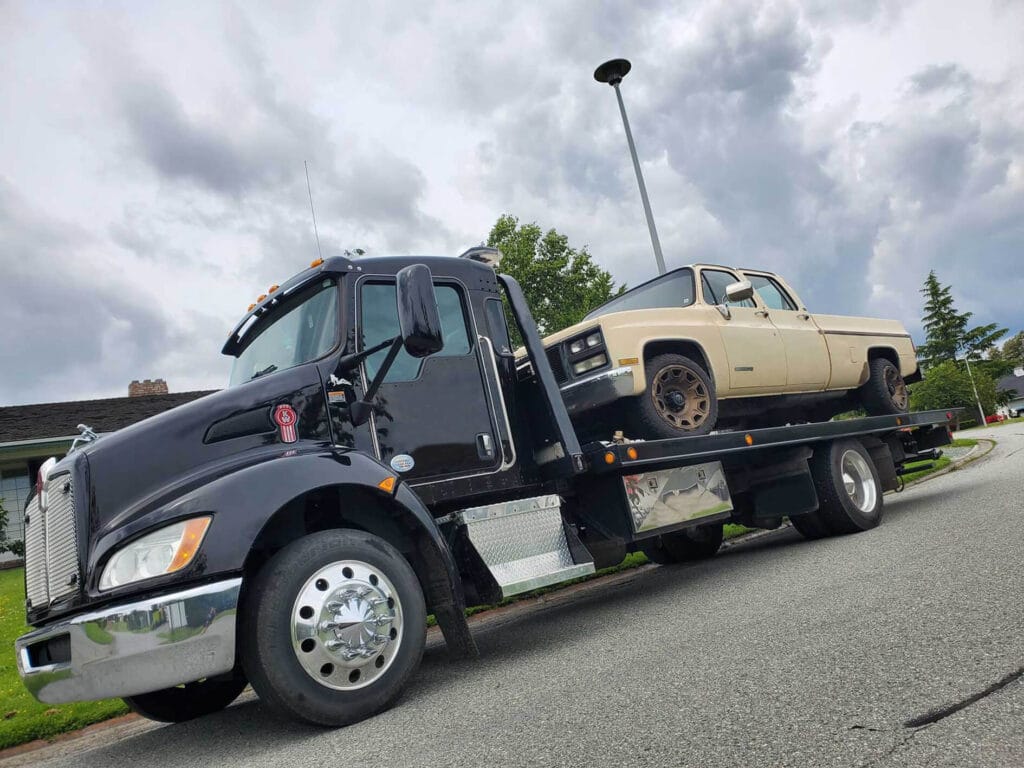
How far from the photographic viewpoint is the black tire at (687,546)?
8.45 meters

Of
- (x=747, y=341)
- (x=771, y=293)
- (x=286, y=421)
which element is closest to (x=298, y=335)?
(x=286, y=421)

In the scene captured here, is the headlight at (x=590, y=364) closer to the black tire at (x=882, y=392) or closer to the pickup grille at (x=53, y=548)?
the pickup grille at (x=53, y=548)

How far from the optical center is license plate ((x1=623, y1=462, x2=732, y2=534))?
5707 mm

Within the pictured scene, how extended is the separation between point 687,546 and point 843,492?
176 centimetres

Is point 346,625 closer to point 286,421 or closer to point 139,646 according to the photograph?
point 139,646

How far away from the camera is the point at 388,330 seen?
16.3 ft

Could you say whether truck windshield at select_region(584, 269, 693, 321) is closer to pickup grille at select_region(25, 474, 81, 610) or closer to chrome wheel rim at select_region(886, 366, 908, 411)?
chrome wheel rim at select_region(886, 366, 908, 411)

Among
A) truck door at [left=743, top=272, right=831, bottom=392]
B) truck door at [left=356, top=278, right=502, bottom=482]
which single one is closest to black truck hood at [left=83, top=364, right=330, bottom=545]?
truck door at [left=356, top=278, right=502, bottom=482]

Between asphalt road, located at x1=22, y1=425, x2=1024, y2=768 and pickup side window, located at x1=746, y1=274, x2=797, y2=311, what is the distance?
2659 millimetres

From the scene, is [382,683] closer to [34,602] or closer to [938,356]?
[34,602]

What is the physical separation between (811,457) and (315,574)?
5288 mm

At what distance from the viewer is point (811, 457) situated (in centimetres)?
757

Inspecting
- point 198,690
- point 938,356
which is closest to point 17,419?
point 198,690

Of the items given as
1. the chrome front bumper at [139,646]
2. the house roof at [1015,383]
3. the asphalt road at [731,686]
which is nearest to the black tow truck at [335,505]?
the chrome front bumper at [139,646]
